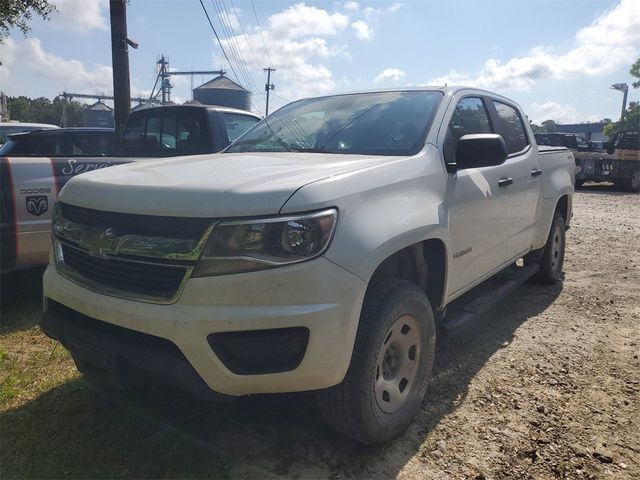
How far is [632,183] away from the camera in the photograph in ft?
53.1

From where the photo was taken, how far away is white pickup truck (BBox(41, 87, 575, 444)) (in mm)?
1979

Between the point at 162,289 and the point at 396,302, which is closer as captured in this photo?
the point at 162,289

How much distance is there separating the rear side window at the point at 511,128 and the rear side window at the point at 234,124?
9.86 ft

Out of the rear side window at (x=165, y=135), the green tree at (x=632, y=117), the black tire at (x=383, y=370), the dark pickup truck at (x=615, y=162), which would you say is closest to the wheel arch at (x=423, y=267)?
the black tire at (x=383, y=370)

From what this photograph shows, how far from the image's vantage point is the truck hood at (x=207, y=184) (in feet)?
6.56

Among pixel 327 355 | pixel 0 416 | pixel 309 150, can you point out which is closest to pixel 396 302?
pixel 327 355

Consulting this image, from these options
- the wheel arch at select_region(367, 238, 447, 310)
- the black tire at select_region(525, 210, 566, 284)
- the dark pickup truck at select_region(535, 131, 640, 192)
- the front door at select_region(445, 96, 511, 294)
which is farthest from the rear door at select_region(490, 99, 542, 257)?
the dark pickup truck at select_region(535, 131, 640, 192)

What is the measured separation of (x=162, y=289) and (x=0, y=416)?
1431 millimetres

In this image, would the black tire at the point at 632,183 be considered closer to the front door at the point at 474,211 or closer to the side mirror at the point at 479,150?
the front door at the point at 474,211

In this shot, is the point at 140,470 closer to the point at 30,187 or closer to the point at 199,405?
the point at 199,405

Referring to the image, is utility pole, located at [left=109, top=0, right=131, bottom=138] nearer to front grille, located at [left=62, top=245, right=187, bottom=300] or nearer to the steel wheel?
front grille, located at [left=62, top=245, right=187, bottom=300]

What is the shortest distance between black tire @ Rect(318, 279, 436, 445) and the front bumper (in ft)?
0.44

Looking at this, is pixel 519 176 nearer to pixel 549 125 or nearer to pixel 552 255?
pixel 552 255

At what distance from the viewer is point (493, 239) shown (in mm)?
3598
